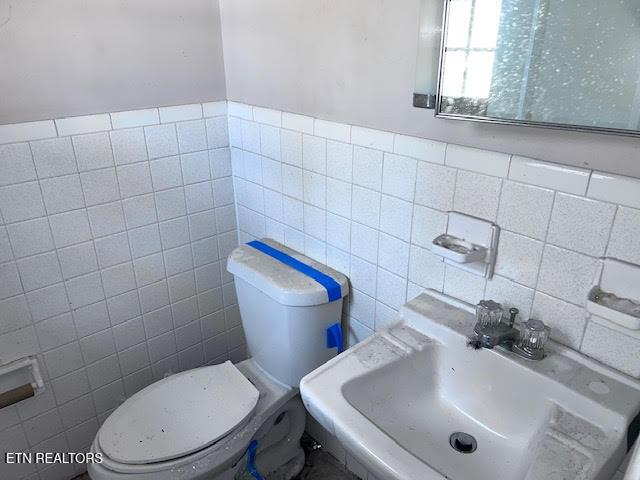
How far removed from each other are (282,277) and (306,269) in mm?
89

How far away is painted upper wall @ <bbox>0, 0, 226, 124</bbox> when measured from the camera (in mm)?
1279

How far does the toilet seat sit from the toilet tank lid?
1.05 feet

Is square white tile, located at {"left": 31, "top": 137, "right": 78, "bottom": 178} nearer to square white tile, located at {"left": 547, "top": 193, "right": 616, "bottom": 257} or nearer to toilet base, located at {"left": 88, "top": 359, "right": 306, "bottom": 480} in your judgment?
toilet base, located at {"left": 88, "top": 359, "right": 306, "bottom": 480}

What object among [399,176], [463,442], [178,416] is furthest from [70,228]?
[463,442]

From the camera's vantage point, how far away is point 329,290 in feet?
4.60

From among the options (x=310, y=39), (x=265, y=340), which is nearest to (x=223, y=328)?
(x=265, y=340)

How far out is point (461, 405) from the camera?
1108 millimetres

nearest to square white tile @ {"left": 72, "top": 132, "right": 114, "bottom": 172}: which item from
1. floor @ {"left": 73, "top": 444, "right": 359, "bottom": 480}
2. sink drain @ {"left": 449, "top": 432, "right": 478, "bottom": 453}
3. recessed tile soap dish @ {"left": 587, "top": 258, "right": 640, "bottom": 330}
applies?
floor @ {"left": 73, "top": 444, "right": 359, "bottom": 480}

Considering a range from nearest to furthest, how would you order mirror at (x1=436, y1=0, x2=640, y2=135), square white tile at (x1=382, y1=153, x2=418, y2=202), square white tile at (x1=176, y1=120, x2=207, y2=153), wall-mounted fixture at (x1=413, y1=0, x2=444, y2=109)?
mirror at (x1=436, y1=0, x2=640, y2=135), wall-mounted fixture at (x1=413, y1=0, x2=444, y2=109), square white tile at (x1=382, y1=153, x2=418, y2=202), square white tile at (x1=176, y1=120, x2=207, y2=153)

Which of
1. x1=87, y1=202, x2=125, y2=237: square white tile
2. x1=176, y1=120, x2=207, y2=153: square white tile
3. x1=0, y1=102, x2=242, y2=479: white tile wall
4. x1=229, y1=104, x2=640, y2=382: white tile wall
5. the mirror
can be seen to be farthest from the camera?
x1=176, y1=120, x2=207, y2=153: square white tile

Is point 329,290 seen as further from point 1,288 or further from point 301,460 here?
point 1,288

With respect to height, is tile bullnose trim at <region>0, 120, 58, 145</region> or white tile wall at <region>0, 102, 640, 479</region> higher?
tile bullnose trim at <region>0, 120, 58, 145</region>

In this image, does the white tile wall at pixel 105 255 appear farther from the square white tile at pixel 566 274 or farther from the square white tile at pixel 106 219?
the square white tile at pixel 566 274

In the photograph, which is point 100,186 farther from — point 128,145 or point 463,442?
point 463,442
